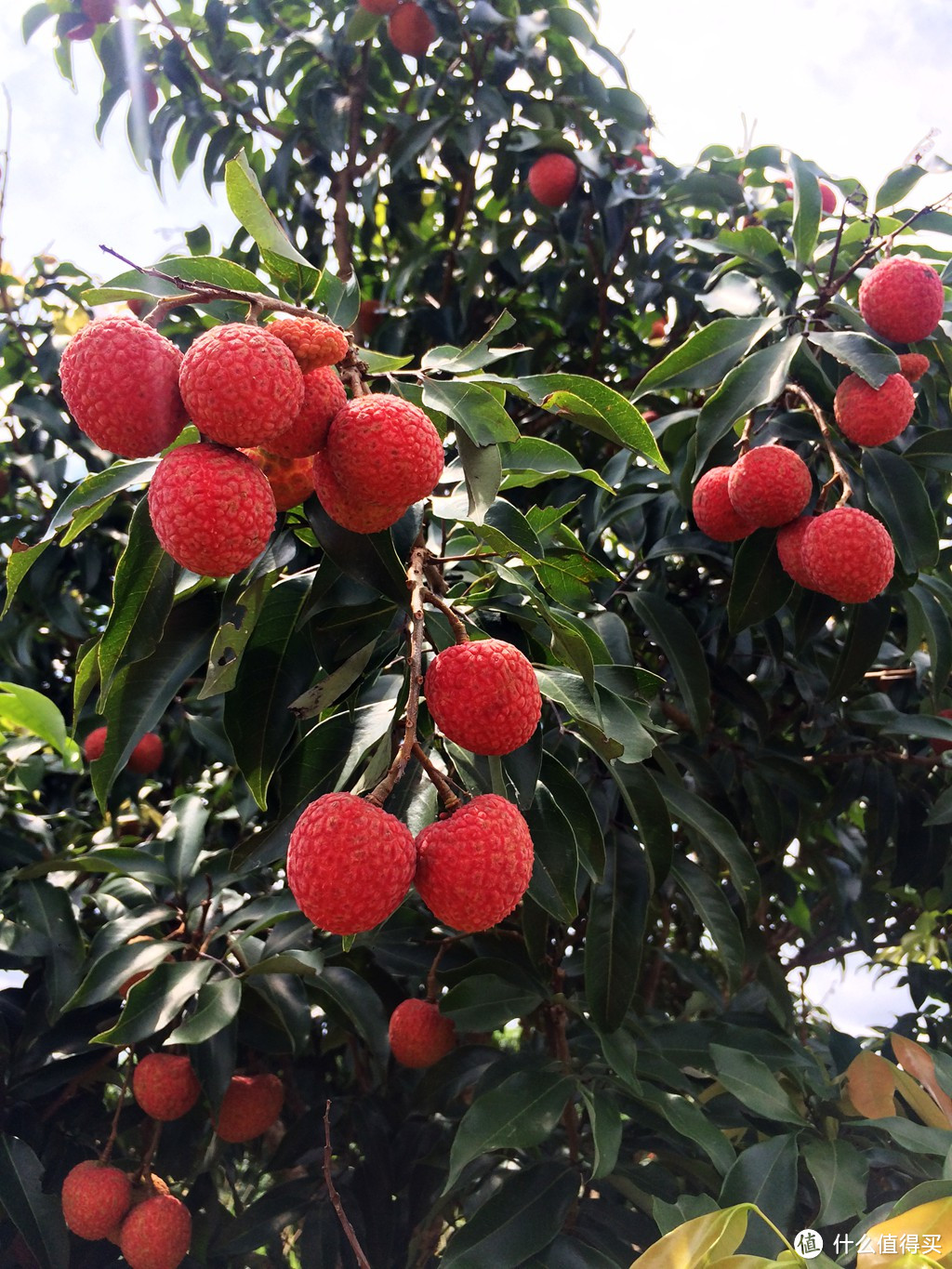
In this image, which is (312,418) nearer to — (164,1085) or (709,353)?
(709,353)

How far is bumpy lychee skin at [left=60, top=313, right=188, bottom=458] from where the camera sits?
2.28 feet

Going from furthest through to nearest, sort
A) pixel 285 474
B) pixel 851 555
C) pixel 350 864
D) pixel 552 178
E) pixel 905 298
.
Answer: pixel 552 178
pixel 905 298
pixel 851 555
pixel 285 474
pixel 350 864

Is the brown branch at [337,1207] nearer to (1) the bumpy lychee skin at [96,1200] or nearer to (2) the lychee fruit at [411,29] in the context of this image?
(1) the bumpy lychee skin at [96,1200]

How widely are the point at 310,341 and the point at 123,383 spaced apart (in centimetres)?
14

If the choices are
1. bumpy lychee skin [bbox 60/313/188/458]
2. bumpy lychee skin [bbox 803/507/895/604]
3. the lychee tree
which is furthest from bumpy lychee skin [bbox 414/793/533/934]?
bumpy lychee skin [bbox 803/507/895/604]

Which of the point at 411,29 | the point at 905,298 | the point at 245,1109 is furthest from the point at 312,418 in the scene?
the point at 411,29

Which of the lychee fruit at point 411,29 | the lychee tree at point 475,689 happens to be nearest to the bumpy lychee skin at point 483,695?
the lychee tree at point 475,689

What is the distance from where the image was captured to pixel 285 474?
0.83m

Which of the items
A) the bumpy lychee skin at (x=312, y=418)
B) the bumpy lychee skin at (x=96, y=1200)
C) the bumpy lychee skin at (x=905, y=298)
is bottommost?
the bumpy lychee skin at (x=96, y=1200)

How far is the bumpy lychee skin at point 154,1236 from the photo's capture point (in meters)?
1.23

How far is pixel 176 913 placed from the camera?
1443 mm

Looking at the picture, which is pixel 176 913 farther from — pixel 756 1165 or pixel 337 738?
pixel 756 1165

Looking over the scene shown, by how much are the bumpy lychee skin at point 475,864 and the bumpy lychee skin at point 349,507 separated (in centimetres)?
22

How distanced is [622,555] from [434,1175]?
4.05ft
